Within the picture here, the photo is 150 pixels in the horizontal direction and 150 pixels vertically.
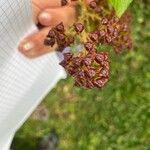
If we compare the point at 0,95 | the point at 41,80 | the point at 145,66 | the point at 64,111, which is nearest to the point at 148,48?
the point at 145,66

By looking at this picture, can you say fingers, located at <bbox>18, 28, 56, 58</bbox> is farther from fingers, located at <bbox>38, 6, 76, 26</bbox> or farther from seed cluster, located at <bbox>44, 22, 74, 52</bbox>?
seed cluster, located at <bbox>44, 22, 74, 52</bbox>

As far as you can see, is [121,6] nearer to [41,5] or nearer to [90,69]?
[90,69]

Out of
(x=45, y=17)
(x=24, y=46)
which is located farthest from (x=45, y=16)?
(x=24, y=46)

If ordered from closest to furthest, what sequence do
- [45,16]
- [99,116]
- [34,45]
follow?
[45,16] → [34,45] → [99,116]

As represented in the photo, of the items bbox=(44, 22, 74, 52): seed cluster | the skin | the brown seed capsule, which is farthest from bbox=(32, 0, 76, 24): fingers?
the brown seed capsule

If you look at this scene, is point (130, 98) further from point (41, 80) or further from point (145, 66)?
point (41, 80)
